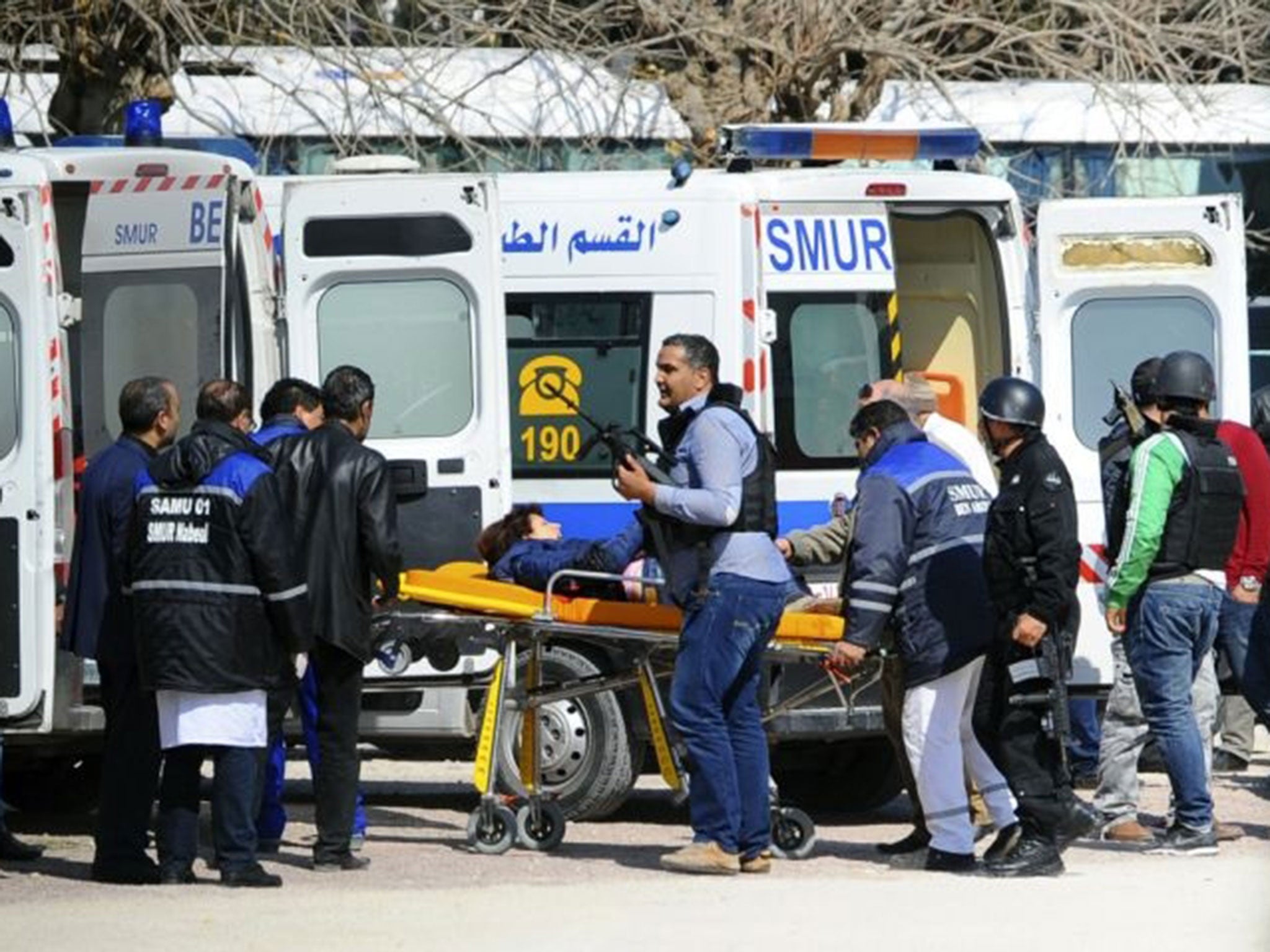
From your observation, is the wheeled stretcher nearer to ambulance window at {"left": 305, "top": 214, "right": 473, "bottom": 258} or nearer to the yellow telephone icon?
ambulance window at {"left": 305, "top": 214, "right": 473, "bottom": 258}

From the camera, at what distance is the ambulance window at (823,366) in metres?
14.1

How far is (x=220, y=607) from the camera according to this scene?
10617 mm

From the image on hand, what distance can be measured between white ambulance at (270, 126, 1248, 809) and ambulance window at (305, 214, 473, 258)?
1 centimetres

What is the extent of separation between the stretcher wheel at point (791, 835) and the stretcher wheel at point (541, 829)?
809 mm

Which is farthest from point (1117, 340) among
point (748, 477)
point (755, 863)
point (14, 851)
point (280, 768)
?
point (14, 851)

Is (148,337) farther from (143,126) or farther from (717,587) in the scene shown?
(717,587)

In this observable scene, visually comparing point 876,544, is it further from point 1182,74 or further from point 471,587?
point 1182,74

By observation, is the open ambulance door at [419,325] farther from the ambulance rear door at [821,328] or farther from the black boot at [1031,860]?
the black boot at [1031,860]

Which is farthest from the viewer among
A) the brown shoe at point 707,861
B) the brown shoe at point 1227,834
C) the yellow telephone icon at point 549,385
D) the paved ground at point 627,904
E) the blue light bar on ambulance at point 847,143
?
the blue light bar on ambulance at point 847,143

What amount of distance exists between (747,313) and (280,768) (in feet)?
10.2

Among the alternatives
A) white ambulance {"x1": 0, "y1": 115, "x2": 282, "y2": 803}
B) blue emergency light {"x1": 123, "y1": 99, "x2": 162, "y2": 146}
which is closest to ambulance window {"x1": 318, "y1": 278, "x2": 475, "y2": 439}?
white ambulance {"x1": 0, "y1": 115, "x2": 282, "y2": 803}

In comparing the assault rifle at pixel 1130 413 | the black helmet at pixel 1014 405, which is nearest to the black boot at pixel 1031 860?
the black helmet at pixel 1014 405

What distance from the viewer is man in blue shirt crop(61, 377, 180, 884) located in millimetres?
11016

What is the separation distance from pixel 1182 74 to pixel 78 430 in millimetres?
9622
